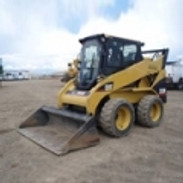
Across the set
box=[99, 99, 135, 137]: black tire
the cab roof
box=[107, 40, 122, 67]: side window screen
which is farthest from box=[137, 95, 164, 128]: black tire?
the cab roof

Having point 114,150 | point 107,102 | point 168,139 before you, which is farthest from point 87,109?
point 168,139

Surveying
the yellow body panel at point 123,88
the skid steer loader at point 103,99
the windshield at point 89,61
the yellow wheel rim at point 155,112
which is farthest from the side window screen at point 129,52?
the yellow wheel rim at point 155,112

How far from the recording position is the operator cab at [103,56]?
6.55m

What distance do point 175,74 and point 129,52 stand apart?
471 inches

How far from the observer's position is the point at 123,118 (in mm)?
6574

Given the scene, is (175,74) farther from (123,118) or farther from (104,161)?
(104,161)

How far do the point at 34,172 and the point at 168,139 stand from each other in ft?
Result: 10.5

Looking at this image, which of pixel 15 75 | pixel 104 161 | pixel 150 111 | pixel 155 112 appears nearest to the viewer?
pixel 104 161

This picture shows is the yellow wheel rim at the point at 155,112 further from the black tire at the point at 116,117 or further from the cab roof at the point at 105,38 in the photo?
the cab roof at the point at 105,38

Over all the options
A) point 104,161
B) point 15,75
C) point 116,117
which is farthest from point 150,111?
point 15,75

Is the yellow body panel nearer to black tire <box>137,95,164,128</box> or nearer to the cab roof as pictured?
black tire <box>137,95,164,128</box>

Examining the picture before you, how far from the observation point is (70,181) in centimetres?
407

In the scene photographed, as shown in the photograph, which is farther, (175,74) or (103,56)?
(175,74)

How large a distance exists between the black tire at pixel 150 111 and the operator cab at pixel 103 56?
3.51 ft
